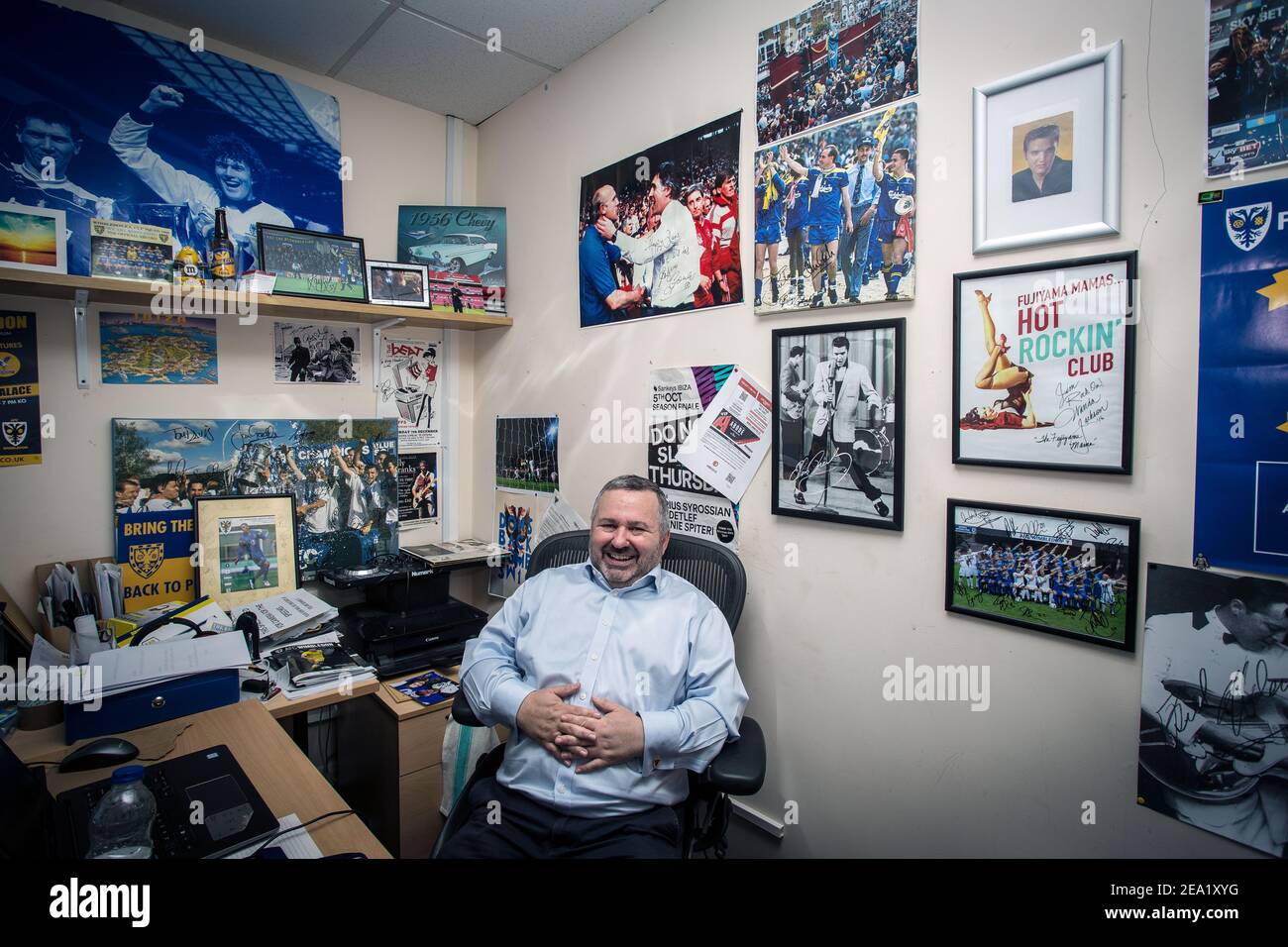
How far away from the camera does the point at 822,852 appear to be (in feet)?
5.27

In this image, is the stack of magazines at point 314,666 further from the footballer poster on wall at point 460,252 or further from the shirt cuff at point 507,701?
the footballer poster on wall at point 460,252

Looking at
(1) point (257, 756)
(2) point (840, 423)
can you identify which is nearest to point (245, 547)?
(1) point (257, 756)

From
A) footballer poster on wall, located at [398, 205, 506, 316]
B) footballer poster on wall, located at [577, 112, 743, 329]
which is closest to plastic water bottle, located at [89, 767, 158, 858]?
footballer poster on wall, located at [577, 112, 743, 329]

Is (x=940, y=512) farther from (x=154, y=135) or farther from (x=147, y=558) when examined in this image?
(x=154, y=135)

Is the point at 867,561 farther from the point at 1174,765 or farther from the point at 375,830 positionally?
the point at 375,830

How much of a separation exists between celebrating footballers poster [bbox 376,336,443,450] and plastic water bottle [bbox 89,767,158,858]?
1.62 m

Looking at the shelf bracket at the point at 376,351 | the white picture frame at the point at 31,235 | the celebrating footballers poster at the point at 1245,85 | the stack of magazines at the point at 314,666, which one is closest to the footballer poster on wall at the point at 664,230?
the shelf bracket at the point at 376,351

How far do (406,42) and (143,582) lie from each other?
198cm

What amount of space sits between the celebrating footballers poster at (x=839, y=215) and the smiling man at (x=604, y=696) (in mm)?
683

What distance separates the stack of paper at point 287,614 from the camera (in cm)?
202

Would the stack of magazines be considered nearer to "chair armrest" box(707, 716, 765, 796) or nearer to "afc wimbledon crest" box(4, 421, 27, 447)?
"afc wimbledon crest" box(4, 421, 27, 447)

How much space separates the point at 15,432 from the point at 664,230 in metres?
2.00
